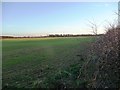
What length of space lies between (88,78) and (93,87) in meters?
0.50

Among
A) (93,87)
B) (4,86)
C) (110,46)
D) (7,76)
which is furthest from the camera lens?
(7,76)

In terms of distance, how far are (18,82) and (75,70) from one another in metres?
2.17

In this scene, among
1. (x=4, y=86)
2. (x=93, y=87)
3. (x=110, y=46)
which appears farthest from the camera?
(x=4, y=86)

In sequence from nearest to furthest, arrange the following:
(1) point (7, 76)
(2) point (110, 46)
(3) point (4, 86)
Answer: (2) point (110, 46) < (3) point (4, 86) < (1) point (7, 76)

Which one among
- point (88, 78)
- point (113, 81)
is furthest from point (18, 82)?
point (113, 81)

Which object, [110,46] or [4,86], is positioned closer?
[110,46]

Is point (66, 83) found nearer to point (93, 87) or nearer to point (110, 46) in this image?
point (93, 87)

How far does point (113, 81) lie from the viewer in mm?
8000

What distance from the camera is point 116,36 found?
8391mm

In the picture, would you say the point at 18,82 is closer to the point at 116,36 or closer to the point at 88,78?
the point at 88,78

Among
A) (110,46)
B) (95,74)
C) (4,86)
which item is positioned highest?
(110,46)

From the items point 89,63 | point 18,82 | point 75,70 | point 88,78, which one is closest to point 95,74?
point 88,78

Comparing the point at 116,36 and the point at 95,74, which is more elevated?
the point at 116,36

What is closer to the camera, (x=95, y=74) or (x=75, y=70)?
(x=95, y=74)
